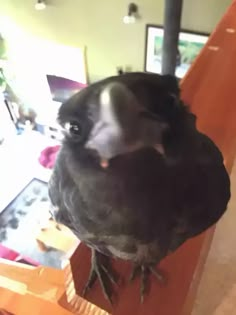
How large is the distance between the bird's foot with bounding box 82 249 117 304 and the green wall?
2217 mm

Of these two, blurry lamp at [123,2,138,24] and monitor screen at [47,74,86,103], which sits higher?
blurry lamp at [123,2,138,24]

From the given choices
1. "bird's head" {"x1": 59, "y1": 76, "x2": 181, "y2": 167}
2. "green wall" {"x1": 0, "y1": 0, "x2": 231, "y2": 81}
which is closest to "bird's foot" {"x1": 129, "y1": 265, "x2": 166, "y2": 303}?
"bird's head" {"x1": 59, "y1": 76, "x2": 181, "y2": 167}

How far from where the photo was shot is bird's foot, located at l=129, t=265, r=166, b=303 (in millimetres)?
550

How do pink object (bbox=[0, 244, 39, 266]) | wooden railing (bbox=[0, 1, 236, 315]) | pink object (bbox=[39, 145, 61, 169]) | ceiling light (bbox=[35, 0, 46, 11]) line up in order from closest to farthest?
wooden railing (bbox=[0, 1, 236, 315]), pink object (bbox=[0, 244, 39, 266]), ceiling light (bbox=[35, 0, 46, 11]), pink object (bbox=[39, 145, 61, 169])

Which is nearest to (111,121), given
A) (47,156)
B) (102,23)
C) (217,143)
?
(217,143)

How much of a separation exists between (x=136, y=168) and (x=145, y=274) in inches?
8.3

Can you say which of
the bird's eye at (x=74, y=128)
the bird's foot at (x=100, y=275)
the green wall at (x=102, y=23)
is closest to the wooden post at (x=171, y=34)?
the green wall at (x=102, y=23)

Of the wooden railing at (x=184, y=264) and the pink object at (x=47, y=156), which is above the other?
the wooden railing at (x=184, y=264)

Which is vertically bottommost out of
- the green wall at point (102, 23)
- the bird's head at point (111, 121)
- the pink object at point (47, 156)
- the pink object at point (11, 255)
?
the pink object at point (47, 156)

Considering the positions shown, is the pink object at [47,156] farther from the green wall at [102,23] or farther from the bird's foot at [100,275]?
the bird's foot at [100,275]

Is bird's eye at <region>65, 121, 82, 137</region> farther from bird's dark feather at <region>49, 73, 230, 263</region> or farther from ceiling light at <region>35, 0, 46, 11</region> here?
ceiling light at <region>35, 0, 46, 11</region>

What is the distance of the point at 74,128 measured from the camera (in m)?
0.40

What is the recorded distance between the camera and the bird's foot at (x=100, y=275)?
0.54 meters

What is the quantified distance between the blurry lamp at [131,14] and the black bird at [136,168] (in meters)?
2.39
